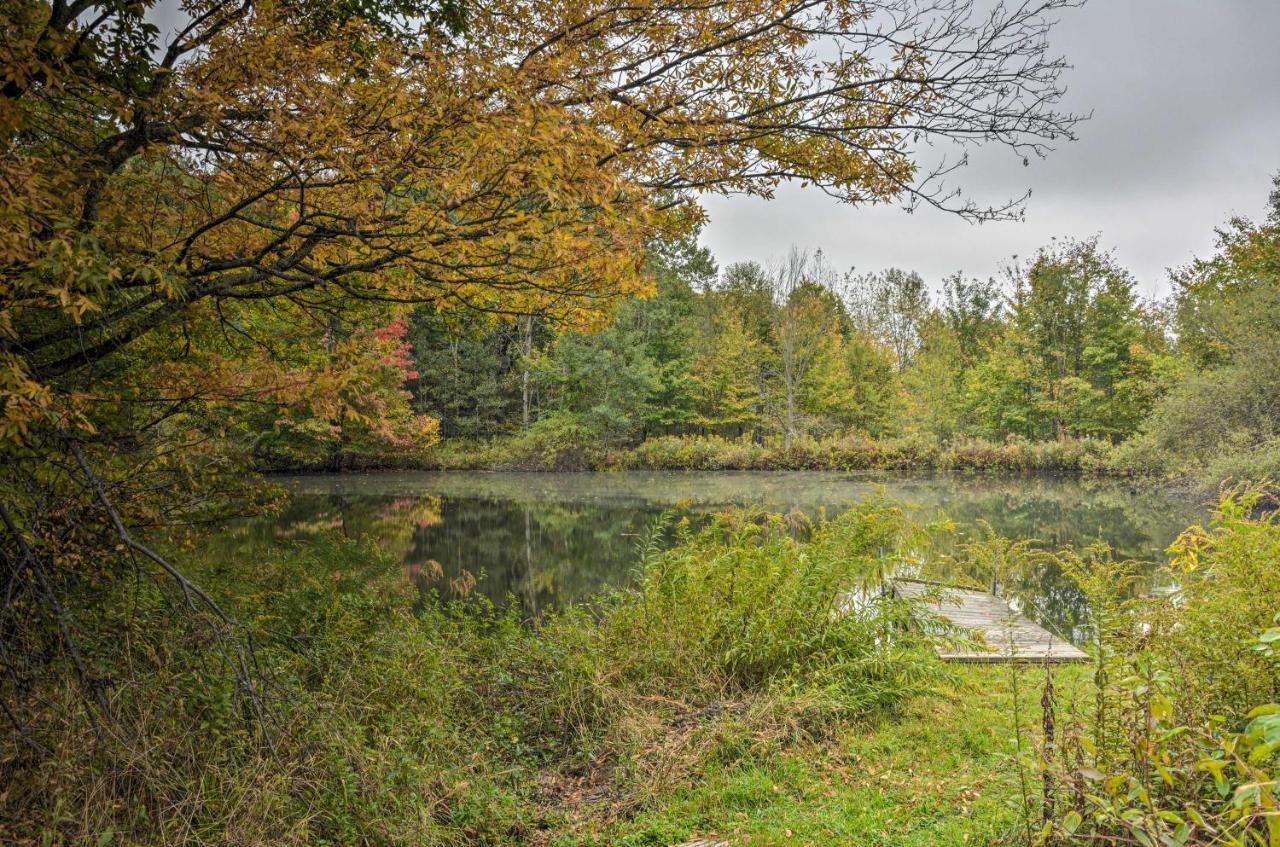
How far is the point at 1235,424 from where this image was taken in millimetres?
16641

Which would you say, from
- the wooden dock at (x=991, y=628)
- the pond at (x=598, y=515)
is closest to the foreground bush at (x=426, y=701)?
the wooden dock at (x=991, y=628)

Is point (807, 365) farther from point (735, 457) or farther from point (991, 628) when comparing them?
point (991, 628)

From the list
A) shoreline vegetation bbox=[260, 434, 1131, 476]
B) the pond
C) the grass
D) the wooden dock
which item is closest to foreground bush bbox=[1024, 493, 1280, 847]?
the grass

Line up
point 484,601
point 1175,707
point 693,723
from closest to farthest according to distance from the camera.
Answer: point 1175,707 → point 693,723 → point 484,601

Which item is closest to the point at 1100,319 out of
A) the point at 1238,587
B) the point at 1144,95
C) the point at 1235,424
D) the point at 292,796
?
the point at 1235,424

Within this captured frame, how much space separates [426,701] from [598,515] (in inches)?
507

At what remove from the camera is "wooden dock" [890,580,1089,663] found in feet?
19.2

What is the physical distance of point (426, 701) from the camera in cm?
449

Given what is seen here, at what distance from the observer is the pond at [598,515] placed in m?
10.5

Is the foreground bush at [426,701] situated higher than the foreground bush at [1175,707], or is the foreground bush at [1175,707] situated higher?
the foreground bush at [1175,707]

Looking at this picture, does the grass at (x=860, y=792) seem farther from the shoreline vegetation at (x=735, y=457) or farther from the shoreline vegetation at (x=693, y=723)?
the shoreline vegetation at (x=735, y=457)

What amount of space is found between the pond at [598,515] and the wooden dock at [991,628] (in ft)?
1.17

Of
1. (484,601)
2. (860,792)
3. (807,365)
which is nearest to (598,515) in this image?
(484,601)

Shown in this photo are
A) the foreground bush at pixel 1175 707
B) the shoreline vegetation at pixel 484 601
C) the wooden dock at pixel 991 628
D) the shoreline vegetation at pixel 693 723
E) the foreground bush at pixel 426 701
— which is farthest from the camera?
the wooden dock at pixel 991 628
